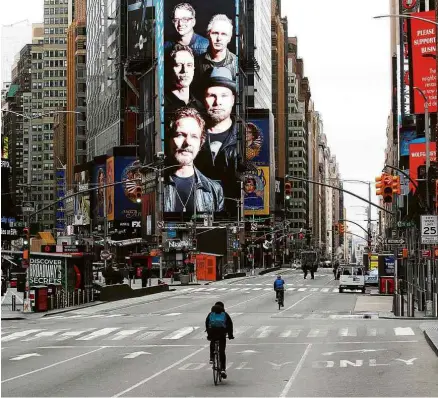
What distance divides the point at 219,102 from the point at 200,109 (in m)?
3.58

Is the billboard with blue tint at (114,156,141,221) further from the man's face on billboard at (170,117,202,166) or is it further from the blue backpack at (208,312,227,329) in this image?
the blue backpack at (208,312,227,329)

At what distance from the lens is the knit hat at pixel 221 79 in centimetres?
17238

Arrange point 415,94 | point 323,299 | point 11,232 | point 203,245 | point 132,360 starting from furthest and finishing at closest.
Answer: point 203,245
point 11,232
point 415,94
point 323,299
point 132,360

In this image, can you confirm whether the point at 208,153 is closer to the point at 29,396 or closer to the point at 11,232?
the point at 11,232

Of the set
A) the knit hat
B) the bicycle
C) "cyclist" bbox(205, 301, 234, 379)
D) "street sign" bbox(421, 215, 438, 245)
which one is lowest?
the bicycle

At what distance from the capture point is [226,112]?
172375mm

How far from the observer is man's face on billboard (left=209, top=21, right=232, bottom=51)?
568 ft

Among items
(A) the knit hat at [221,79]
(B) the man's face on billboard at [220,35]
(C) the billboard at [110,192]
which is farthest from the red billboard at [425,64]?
(C) the billboard at [110,192]

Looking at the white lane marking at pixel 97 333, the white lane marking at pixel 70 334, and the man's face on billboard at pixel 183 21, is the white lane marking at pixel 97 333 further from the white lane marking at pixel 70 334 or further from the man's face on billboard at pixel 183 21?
the man's face on billboard at pixel 183 21

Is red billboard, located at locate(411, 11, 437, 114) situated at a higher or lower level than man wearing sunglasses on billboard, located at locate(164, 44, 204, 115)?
lower

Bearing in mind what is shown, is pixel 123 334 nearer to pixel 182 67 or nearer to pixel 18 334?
pixel 18 334

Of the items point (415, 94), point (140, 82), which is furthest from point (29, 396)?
point (140, 82)

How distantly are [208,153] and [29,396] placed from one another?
15276 cm

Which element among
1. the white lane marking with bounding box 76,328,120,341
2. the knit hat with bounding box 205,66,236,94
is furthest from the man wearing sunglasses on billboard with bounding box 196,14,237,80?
the white lane marking with bounding box 76,328,120,341
